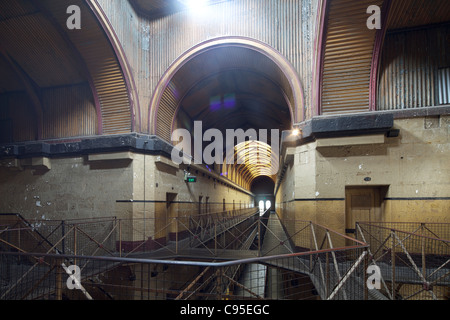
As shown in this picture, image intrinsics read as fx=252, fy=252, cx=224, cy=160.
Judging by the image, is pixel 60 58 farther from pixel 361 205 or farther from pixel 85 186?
pixel 361 205

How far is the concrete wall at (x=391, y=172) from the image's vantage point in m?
6.27

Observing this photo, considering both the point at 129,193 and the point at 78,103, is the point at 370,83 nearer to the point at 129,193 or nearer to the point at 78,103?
the point at 129,193

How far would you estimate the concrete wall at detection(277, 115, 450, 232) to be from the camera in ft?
20.6

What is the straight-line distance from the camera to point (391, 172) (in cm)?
655

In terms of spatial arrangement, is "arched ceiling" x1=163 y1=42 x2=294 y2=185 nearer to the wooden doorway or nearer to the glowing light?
the glowing light

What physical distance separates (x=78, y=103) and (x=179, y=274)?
7.08m

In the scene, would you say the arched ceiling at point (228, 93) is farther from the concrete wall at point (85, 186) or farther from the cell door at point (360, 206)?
the cell door at point (360, 206)

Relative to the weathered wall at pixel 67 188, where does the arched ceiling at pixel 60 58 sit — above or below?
above

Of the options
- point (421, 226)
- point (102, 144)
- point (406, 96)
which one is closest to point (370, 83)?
point (406, 96)

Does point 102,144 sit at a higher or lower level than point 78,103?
lower

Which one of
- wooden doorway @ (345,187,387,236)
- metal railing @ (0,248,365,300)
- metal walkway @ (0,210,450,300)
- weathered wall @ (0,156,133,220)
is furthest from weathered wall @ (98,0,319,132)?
metal railing @ (0,248,365,300)

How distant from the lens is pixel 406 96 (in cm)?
682

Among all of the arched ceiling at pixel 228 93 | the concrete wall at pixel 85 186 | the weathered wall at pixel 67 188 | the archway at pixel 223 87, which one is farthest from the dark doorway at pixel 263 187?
the weathered wall at pixel 67 188

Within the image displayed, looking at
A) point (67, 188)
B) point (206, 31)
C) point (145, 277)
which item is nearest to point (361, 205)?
A: point (145, 277)
